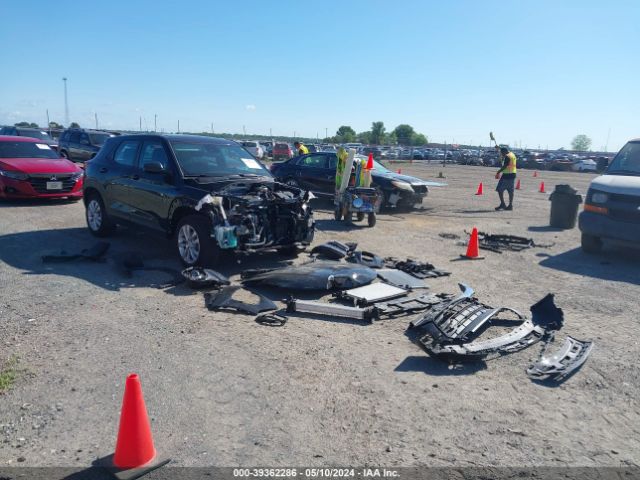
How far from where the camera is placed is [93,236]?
9781mm

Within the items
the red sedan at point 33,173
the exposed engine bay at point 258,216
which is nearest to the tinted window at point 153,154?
the exposed engine bay at point 258,216

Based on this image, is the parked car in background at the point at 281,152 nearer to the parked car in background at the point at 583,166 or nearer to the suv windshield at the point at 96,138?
the suv windshield at the point at 96,138

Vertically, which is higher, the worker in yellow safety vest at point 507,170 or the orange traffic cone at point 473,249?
the worker in yellow safety vest at point 507,170

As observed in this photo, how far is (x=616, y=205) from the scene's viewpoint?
8.83 m

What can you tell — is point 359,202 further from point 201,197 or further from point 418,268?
point 201,197

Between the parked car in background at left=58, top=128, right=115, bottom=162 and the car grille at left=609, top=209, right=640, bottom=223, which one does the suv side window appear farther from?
the parked car in background at left=58, top=128, right=115, bottom=162

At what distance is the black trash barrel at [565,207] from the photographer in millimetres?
12625

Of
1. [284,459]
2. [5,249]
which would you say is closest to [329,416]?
[284,459]

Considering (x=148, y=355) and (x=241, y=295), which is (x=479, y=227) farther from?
(x=148, y=355)

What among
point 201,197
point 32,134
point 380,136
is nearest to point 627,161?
point 201,197

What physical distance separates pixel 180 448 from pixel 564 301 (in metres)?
5.26

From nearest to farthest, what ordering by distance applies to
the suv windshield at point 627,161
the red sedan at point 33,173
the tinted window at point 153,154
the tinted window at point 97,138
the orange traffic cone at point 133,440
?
the orange traffic cone at point 133,440
the tinted window at point 153,154
the suv windshield at point 627,161
the red sedan at point 33,173
the tinted window at point 97,138

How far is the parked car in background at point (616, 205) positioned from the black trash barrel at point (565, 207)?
9.11ft

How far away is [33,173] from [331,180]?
7550 mm
